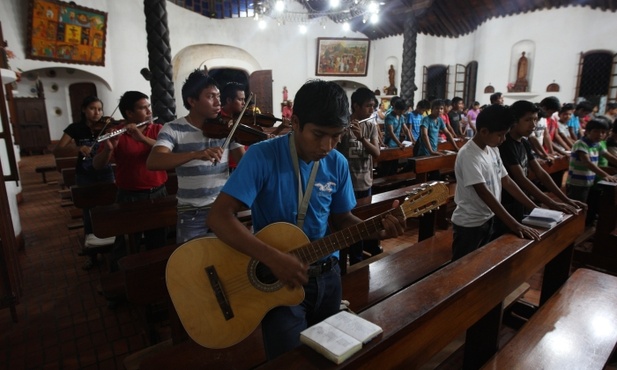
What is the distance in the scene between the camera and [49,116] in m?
12.2

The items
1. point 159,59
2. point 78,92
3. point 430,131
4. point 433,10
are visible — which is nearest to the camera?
point 159,59

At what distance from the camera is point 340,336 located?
3.53 feet

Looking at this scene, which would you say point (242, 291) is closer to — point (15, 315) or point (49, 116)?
point (15, 315)

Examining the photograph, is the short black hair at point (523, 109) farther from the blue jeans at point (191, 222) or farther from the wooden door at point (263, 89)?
the wooden door at point (263, 89)

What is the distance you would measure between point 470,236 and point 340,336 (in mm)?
1810

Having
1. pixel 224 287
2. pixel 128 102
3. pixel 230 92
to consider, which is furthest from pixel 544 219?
pixel 128 102

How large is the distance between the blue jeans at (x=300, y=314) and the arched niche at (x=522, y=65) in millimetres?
13754

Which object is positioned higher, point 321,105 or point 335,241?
point 321,105

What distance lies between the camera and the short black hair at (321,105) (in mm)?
1263

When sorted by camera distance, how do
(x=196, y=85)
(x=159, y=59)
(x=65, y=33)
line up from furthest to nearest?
(x=65, y=33) < (x=159, y=59) < (x=196, y=85)

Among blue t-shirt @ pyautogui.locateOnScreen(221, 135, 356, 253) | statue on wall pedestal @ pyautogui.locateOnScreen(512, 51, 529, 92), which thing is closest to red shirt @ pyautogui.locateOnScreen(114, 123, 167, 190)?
blue t-shirt @ pyautogui.locateOnScreen(221, 135, 356, 253)

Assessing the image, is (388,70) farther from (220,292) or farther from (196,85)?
(220,292)

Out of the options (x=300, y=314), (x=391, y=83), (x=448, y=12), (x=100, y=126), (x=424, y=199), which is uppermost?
(x=448, y=12)

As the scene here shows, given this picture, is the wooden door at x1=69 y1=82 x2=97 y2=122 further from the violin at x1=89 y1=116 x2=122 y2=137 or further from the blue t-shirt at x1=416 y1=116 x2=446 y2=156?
the blue t-shirt at x1=416 y1=116 x2=446 y2=156
